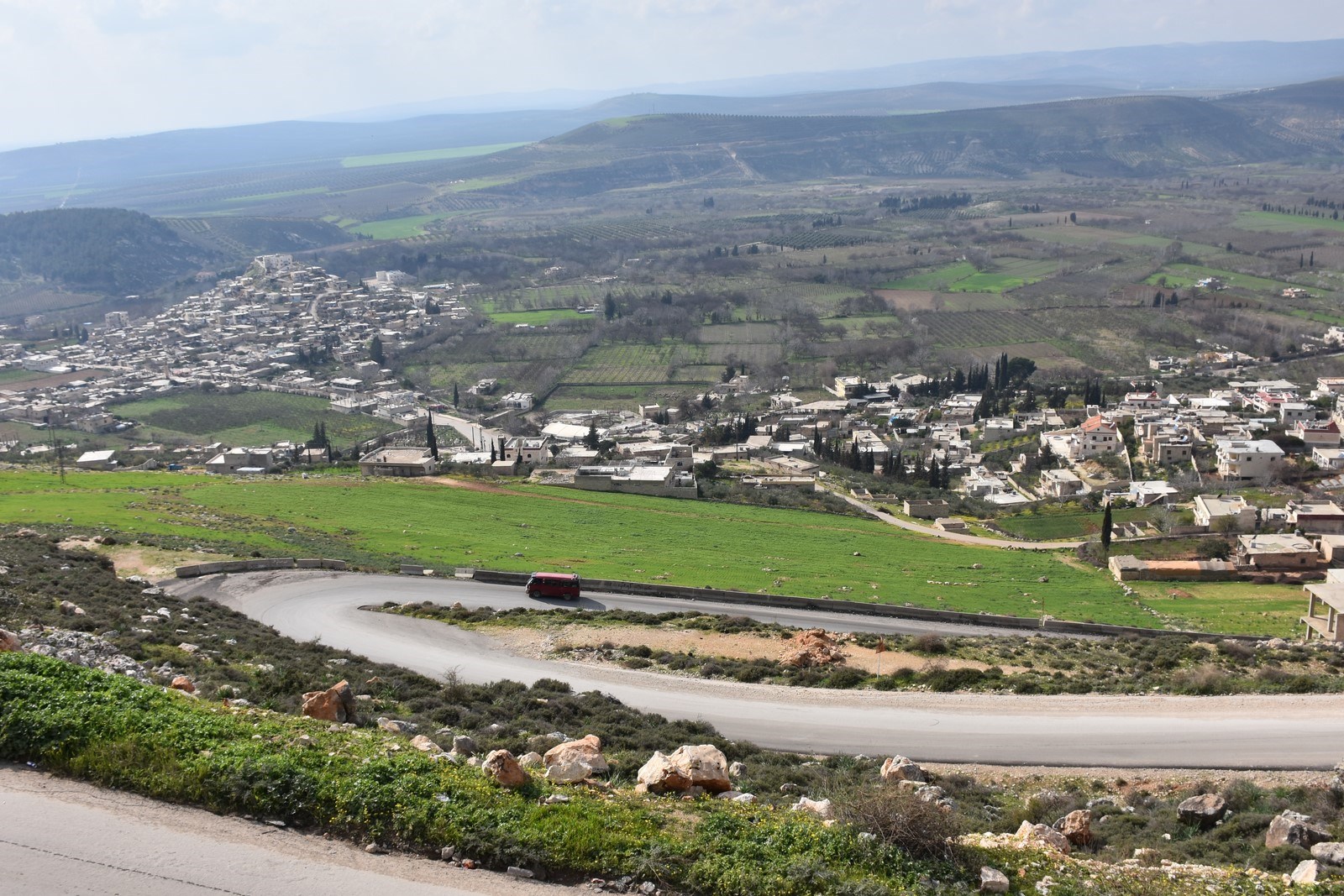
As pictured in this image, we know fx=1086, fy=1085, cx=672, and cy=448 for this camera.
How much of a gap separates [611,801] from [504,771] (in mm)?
1206

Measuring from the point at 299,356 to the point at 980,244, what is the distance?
3797 inches

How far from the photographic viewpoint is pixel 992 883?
1029cm

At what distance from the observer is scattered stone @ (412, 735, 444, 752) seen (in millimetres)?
→ 13164

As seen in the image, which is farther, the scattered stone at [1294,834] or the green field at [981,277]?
the green field at [981,277]

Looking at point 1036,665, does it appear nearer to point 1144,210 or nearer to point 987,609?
point 987,609

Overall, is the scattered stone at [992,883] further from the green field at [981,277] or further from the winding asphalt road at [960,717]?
the green field at [981,277]

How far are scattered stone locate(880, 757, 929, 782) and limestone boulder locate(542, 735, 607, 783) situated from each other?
3.77 m

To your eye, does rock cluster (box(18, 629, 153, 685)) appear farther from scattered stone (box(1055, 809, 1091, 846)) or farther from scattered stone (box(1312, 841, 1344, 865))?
scattered stone (box(1312, 841, 1344, 865))

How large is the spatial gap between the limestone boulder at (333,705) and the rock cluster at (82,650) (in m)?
2.23

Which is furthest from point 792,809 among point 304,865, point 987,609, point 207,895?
point 987,609

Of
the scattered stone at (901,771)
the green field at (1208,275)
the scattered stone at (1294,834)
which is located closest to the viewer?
the scattered stone at (1294,834)

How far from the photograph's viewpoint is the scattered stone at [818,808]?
11664mm

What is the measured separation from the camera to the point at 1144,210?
176875 millimetres

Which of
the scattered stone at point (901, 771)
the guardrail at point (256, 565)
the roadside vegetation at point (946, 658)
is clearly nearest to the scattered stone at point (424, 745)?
the scattered stone at point (901, 771)
